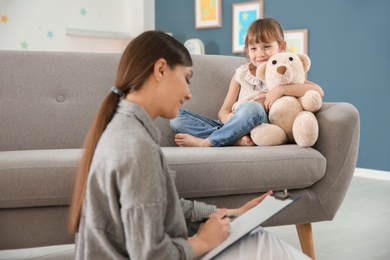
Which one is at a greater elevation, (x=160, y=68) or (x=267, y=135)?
(x=160, y=68)

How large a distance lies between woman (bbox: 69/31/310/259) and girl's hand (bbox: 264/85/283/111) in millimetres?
1025

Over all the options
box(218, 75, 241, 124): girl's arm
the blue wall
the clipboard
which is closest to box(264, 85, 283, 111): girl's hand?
box(218, 75, 241, 124): girl's arm

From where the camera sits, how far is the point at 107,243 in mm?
1047

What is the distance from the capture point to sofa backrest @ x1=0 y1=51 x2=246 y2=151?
82.6 inches

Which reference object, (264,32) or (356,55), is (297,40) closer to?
(356,55)

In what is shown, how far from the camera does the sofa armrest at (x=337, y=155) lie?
1.91m

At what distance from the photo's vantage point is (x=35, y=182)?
1552 mm

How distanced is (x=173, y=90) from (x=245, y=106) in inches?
38.1

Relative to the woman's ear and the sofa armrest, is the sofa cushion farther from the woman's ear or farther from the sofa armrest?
the woman's ear

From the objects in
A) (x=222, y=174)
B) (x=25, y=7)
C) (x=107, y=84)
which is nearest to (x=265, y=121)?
(x=222, y=174)

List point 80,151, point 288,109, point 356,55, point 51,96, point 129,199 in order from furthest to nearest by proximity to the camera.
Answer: point 356,55
point 51,96
point 288,109
point 80,151
point 129,199

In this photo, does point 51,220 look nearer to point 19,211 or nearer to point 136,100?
point 19,211

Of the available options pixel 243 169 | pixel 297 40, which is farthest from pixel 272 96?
pixel 297 40

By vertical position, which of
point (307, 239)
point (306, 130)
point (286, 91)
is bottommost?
point (307, 239)
